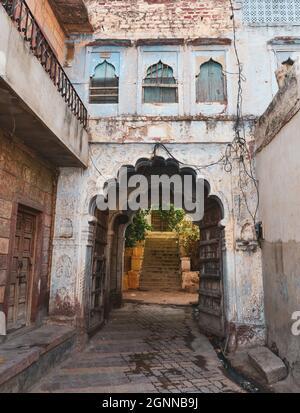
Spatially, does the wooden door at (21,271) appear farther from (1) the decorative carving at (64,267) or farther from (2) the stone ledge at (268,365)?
(2) the stone ledge at (268,365)

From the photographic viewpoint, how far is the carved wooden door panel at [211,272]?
245 inches

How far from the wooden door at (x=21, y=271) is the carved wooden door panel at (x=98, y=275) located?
1287 millimetres

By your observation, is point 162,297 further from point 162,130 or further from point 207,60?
point 207,60

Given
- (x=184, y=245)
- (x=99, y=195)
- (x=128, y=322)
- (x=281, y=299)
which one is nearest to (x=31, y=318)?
(x=99, y=195)

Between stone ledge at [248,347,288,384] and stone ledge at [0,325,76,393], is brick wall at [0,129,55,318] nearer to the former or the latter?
stone ledge at [0,325,76,393]

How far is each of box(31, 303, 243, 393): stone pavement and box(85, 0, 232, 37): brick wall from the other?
6072mm

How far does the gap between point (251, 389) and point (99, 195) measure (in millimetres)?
3857

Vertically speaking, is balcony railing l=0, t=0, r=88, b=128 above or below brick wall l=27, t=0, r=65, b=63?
below

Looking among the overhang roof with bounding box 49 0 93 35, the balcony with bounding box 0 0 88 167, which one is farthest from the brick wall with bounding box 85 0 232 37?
the balcony with bounding box 0 0 88 167

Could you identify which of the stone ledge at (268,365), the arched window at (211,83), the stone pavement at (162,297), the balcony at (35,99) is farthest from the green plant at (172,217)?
the stone ledge at (268,365)

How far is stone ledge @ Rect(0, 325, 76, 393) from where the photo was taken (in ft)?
11.1

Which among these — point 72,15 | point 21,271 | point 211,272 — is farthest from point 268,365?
point 72,15

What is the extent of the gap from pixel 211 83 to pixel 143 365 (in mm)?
5285
